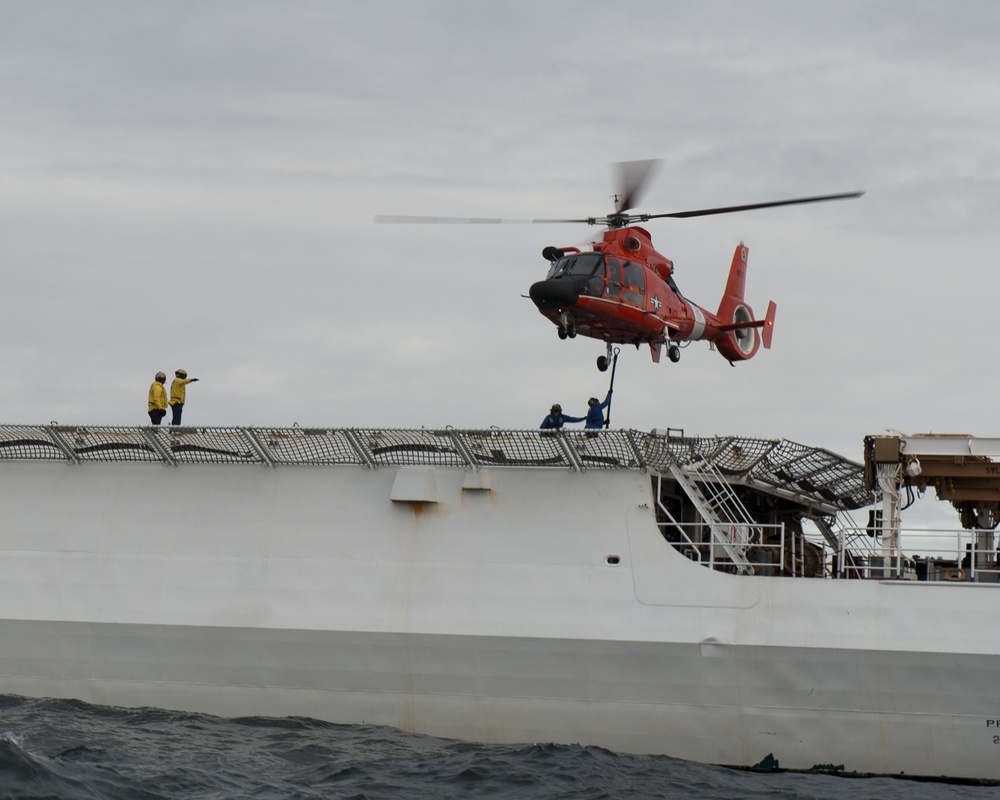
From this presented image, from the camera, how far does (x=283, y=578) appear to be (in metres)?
21.6

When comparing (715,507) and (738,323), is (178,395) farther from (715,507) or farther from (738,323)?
(738,323)

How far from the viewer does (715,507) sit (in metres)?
22.2

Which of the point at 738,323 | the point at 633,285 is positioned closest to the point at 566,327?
the point at 633,285

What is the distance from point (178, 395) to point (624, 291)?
9351mm

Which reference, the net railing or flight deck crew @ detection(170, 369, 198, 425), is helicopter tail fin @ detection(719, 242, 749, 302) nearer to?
the net railing

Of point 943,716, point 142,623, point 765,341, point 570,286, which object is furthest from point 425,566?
point 765,341

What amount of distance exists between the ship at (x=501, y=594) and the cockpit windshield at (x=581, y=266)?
5.13 metres

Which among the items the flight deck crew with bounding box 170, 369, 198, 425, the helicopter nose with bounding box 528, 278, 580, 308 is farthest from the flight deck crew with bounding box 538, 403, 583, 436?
the flight deck crew with bounding box 170, 369, 198, 425

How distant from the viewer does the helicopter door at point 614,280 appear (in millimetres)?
25859

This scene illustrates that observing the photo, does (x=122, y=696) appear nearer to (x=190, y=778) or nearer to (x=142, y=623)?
(x=142, y=623)

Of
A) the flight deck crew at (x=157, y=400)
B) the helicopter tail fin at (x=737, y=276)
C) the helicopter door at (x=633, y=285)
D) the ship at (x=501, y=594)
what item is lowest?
the ship at (x=501, y=594)

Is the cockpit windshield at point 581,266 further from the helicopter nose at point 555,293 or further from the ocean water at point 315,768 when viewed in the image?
the ocean water at point 315,768

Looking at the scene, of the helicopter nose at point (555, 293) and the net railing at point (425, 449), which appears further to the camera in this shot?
the helicopter nose at point (555, 293)

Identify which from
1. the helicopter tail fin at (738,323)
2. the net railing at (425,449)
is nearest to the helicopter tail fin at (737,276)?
the helicopter tail fin at (738,323)
